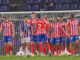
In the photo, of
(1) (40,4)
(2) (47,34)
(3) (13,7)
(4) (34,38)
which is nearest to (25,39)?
(4) (34,38)

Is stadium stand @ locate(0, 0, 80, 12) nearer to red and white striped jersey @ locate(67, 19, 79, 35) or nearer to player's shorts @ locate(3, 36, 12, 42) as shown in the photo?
player's shorts @ locate(3, 36, 12, 42)

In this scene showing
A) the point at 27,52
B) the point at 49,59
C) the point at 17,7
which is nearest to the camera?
the point at 49,59

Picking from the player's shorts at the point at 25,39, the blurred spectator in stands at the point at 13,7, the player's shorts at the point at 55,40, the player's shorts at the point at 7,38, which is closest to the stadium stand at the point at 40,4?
the blurred spectator in stands at the point at 13,7

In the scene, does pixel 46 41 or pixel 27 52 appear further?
pixel 46 41

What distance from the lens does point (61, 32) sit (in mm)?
11234

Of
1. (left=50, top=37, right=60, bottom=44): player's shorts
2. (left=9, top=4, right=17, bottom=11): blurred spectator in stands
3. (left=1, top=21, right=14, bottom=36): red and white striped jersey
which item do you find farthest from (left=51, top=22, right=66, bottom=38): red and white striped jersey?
(left=9, top=4, right=17, bottom=11): blurred spectator in stands

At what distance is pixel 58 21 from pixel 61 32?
0.40 m

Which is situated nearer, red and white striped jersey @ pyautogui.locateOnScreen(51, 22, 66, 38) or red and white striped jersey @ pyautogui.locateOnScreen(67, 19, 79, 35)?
red and white striped jersey @ pyautogui.locateOnScreen(67, 19, 79, 35)

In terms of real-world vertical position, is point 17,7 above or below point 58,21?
below

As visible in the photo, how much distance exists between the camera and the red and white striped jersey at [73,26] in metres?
10.9

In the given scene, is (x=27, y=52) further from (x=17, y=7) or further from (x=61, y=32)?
(x=17, y=7)

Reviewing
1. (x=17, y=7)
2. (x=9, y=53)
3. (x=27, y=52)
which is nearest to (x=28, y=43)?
(x=27, y=52)

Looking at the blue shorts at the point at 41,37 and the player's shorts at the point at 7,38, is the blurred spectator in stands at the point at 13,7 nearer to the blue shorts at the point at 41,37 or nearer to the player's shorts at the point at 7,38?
the player's shorts at the point at 7,38

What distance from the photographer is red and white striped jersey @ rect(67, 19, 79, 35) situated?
35.7ft
